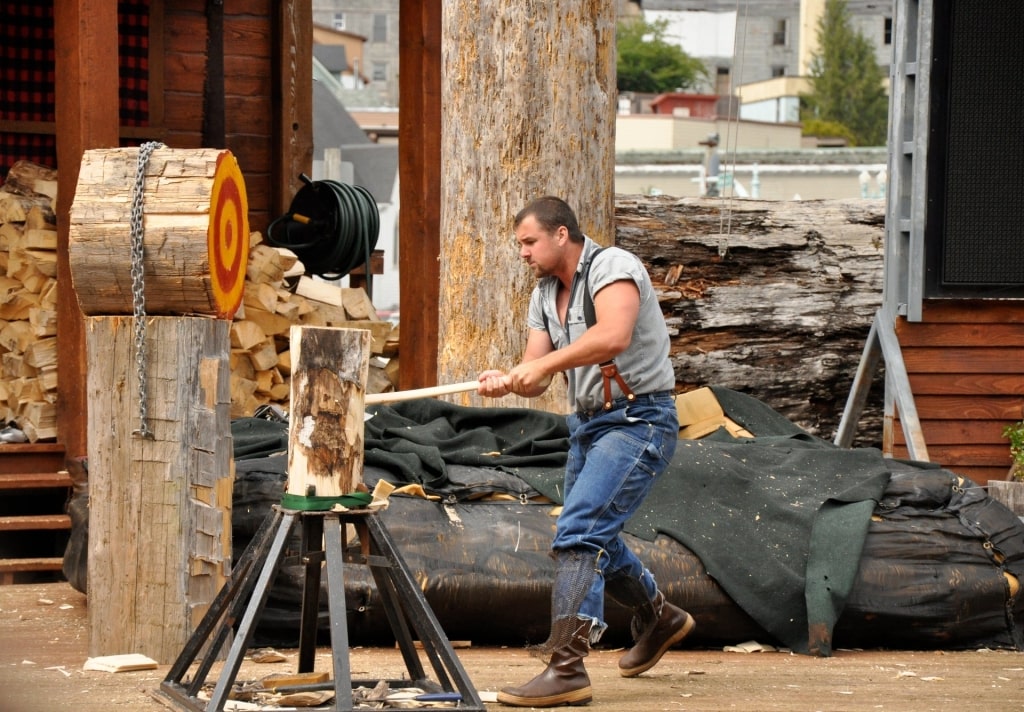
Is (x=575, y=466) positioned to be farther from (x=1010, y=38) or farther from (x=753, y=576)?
(x=1010, y=38)

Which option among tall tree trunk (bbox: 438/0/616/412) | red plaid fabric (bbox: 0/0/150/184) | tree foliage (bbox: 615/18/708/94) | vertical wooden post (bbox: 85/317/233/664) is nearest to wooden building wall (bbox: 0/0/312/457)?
red plaid fabric (bbox: 0/0/150/184)

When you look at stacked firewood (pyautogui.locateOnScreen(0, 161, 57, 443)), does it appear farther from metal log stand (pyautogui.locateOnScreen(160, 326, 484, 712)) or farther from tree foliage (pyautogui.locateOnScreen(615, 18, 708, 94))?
tree foliage (pyautogui.locateOnScreen(615, 18, 708, 94))

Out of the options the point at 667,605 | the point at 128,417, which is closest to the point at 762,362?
the point at 667,605

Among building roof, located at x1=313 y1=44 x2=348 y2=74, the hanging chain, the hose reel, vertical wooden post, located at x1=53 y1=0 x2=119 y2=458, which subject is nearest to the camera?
the hanging chain

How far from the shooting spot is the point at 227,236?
19.0 feet

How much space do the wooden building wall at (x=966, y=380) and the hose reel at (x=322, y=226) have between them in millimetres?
3903

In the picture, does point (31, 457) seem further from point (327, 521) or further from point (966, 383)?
point (966, 383)

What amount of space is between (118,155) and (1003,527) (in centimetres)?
413

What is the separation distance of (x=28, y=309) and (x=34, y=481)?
1237 millimetres

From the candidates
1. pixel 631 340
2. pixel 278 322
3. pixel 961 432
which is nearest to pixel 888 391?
pixel 961 432

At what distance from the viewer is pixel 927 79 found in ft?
29.7

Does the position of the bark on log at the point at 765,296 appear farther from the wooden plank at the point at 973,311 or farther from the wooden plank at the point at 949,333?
the wooden plank at the point at 973,311

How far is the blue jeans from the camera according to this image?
533 centimetres

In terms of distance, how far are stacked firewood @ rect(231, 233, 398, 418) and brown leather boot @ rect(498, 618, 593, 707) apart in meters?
4.17
